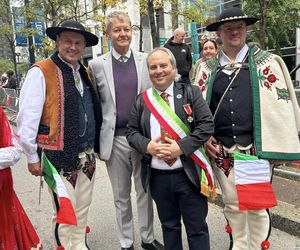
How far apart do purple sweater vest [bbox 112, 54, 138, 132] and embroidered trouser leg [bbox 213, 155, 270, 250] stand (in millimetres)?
908

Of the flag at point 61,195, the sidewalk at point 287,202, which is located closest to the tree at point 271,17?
the sidewalk at point 287,202

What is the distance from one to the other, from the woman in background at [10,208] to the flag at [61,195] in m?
0.27

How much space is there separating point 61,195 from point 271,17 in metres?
6.50

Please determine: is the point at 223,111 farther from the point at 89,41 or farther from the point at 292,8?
the point at 292,8

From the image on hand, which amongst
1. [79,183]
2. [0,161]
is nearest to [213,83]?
[79,183]

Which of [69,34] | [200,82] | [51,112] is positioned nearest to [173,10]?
[200,82]

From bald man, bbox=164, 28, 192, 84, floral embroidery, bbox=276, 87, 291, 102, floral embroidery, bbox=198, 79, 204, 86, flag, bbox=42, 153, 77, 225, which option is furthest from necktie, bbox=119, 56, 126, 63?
bald man, bbox=164, 28, 192, 84

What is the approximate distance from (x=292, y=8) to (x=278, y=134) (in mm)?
6295

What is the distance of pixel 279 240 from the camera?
11.4 feet

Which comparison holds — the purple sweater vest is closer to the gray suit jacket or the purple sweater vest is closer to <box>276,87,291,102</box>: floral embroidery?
the gray suit jacket

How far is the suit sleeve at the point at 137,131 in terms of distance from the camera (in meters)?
2.55

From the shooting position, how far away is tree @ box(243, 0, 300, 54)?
21.2 feet

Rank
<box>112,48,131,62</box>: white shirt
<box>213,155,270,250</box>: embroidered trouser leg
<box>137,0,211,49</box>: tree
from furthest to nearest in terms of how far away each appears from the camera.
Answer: <box>137,0,211,49</box>: tree → <box>112,48,131,62</box>: white shirt → <box>213,155,270,250</box>: embroidered trouser leg

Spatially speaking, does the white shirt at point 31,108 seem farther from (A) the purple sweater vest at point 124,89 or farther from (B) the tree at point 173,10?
(B) the tree at point 173,10
